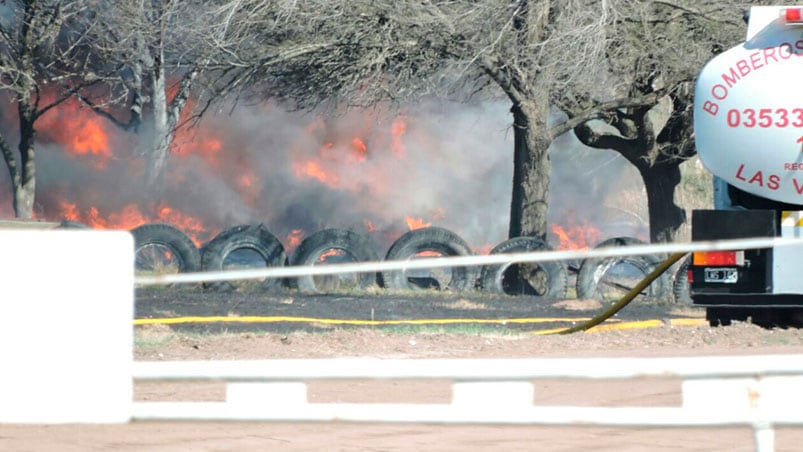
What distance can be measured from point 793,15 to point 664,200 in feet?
39.0

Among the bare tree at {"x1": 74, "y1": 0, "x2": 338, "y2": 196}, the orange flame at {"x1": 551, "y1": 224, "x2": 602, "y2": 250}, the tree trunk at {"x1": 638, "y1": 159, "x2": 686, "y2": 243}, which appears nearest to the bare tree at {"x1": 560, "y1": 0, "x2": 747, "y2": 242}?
the tree trunk at {"x1": 638, "y1": 159, "x2": 686, "y2": 243}

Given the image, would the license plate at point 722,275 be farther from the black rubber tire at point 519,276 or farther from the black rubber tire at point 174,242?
the black rubber tire at point 174,242

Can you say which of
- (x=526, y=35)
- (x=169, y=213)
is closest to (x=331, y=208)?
(x=169, y=213)

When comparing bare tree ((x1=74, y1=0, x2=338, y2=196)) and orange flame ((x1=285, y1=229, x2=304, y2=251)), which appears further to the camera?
orange flame ((x1=285, y1=229, x2=304, y2=251))

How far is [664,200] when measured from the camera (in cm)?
2295

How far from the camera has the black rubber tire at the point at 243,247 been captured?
19.4 m

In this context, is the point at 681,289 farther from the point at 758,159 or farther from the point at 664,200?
the point at 758,159

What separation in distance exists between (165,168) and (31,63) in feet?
25.7

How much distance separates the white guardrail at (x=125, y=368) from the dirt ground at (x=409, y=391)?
988 mm

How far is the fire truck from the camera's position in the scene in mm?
11250

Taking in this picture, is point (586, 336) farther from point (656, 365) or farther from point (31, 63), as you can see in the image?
point (31, 63)

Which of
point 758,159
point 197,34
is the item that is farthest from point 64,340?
point 197,34

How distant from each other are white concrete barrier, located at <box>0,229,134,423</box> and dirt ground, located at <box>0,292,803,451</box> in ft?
3.70

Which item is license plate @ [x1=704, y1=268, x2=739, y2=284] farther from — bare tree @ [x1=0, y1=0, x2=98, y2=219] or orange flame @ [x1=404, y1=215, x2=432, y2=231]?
orange flame @ [x1=404, y1=215, x2=432, y2=231]
